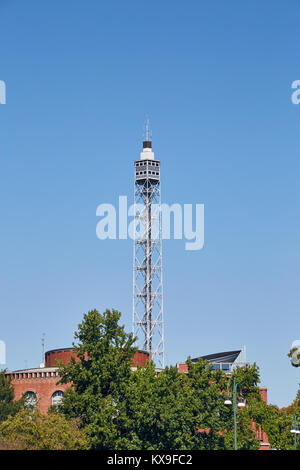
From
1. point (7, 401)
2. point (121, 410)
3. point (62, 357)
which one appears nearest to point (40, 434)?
point (121, 410)

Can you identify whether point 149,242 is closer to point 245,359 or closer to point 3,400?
point 245,359

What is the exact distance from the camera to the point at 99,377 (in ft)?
274

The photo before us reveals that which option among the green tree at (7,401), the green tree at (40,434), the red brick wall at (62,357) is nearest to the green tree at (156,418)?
the green tree at (40,434)

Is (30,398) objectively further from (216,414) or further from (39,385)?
(216,414)

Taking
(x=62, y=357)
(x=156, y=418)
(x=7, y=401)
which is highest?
(x=62, y=357)

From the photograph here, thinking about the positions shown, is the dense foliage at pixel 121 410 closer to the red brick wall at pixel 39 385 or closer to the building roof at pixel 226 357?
the red brick wall at pixel 39 385

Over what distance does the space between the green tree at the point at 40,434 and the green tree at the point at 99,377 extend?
307 centimetres

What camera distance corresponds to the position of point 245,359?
433 feet

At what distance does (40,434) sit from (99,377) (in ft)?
36.4

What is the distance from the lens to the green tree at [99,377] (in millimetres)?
79688

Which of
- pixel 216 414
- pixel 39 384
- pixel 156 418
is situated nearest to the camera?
pixel 156 418

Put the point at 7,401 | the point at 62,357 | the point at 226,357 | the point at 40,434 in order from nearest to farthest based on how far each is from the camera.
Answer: the point at 40,434 → the point at 7,401 → the point at 62,357 → the point at 226,357

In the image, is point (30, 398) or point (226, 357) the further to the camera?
point (226, 357)
